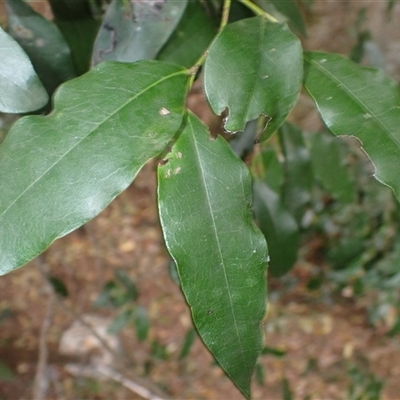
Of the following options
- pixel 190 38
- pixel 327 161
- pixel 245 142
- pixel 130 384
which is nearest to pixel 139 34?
pixel 190 38

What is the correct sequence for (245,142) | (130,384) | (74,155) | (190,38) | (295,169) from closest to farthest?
1. (74,155)
2. (190,38)
3. (245,142)
4. (295,169)
5. (130,384)

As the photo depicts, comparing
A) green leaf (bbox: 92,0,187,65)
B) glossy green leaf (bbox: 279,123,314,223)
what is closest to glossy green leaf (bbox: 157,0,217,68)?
green leaf (bbox: 92,0,187,65)

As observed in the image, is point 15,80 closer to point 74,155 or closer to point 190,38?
point 74,155

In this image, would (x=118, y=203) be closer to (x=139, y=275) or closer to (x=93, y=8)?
(x=139, y=275)

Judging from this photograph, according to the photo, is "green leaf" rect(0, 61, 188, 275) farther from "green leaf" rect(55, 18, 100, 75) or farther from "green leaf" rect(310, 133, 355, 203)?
"green leaf" rect(310, 133, 355, 203)

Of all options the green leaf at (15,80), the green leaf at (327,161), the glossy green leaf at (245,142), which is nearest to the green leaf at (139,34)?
the green leaf at (15,80)

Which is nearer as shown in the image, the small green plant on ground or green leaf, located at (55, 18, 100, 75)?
the small green plant on ground
